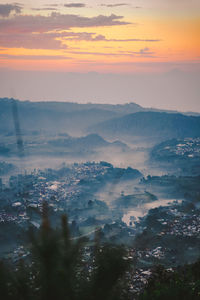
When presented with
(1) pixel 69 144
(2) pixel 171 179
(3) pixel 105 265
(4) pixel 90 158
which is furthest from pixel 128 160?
(3) pixel 105 265

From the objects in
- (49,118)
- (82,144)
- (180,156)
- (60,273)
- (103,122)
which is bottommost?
(82,144)

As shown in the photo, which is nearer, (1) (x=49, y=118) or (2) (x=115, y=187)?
(2) (x=115, y=187)

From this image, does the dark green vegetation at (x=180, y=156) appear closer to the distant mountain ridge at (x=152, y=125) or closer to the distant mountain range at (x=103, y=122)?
the distant mountain ridge at (x=152, y=125)

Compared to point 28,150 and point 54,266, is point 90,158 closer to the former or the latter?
point 28,150

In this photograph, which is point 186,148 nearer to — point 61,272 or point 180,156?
point 180,156

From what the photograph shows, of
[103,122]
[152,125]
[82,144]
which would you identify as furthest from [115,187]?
[103,122]

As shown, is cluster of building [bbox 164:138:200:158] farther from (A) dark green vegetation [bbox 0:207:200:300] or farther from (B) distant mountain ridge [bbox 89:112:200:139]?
(A) dark green vegetation [bbox 0:207:200:300]

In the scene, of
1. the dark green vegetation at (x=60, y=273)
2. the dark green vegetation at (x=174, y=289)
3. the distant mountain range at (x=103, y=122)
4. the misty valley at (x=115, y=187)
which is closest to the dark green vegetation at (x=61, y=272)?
the dark green vegetation at (x=60, y=273)
